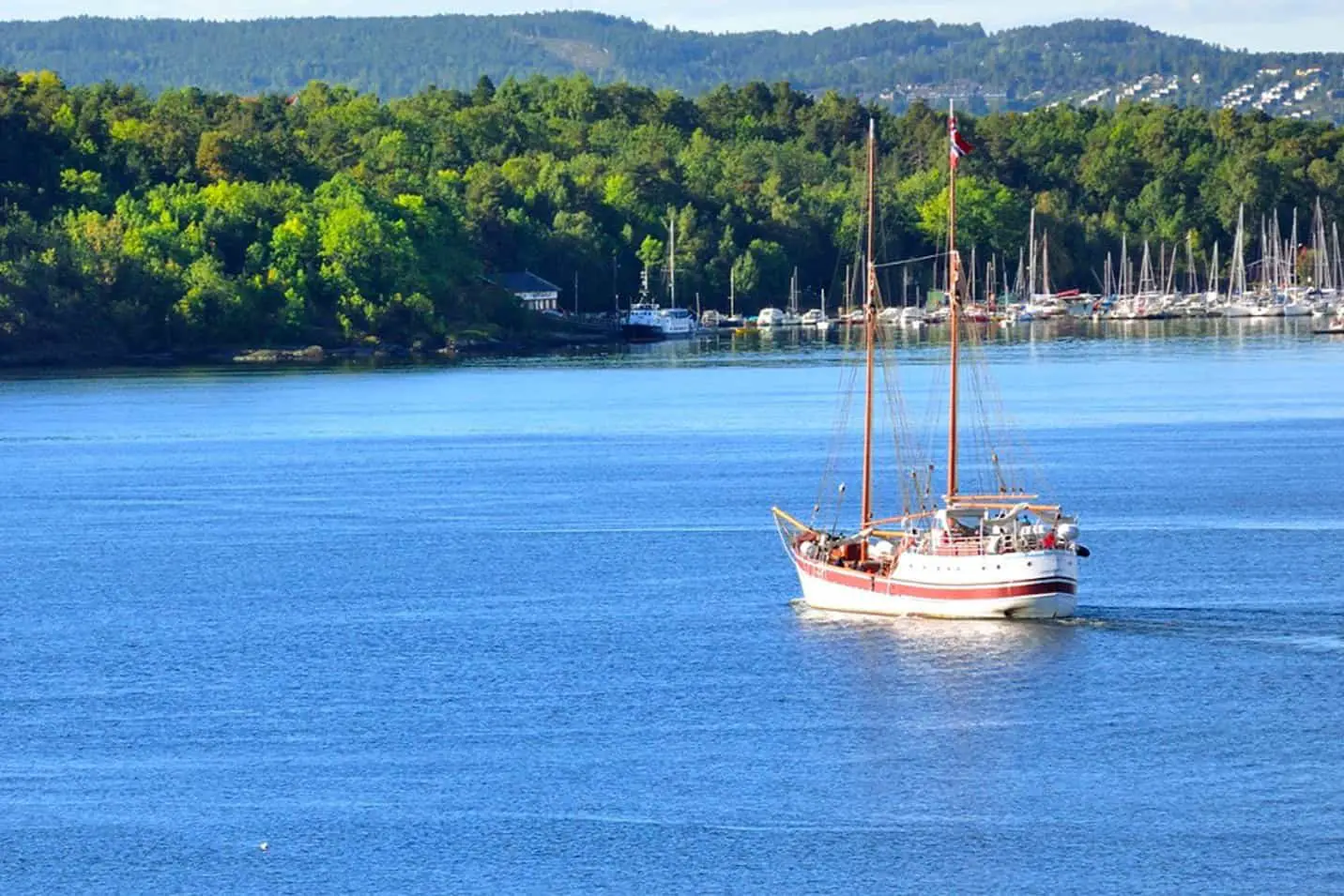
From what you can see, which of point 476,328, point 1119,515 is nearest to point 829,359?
point 476,328

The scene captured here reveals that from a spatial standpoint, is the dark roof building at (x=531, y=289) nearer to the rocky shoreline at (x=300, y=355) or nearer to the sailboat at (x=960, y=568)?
the rocky shoreline at (x=300, y=355)

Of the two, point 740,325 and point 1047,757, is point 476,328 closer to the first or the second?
point 740,325

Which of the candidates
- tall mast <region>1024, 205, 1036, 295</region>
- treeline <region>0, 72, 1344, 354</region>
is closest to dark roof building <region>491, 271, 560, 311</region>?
treeline <region>0, 72, 1344, 354</region>

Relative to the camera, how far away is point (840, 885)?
3084 cm

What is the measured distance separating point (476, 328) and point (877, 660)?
112 m

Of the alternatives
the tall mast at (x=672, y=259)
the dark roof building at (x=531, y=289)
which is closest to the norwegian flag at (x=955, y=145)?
the dark roof building at (x=531, y=289)

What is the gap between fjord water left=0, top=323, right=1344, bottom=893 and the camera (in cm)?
3231

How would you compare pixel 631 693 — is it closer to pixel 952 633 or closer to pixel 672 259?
pixel 952 633

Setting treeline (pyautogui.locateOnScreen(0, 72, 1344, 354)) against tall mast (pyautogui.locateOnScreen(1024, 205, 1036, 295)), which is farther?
tall mast (pyautogui.locateOnScreen(1024, 205, 1036, 295))

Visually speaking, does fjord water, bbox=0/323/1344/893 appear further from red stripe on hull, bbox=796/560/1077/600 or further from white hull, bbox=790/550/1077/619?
red stripe on hull, bbox=796/560/1077/600

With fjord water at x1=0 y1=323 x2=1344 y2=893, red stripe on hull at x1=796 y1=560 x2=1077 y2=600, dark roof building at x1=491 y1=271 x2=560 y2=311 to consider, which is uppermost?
dark roof building at x1=491 y1=271 x2=560 y2=311

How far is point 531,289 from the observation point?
166375 mm

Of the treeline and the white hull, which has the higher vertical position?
the treeline

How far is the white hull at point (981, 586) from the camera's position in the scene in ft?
144
